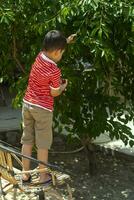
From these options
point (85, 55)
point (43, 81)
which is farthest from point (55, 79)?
point (85, 55)

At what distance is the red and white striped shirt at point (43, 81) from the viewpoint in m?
4.52

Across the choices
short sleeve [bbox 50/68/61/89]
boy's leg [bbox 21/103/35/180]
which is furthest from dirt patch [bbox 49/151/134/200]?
short sleeve [bbox 50/68/61/89]

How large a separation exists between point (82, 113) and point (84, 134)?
0.29 metres

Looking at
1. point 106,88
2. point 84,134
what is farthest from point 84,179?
point 106,88

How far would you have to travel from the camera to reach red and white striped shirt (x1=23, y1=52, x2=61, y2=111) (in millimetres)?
4520

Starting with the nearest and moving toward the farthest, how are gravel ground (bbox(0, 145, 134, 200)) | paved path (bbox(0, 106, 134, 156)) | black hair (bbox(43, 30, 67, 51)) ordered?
black hair (bbox(43, 30, 67, 51))
gravel ground (bbox(0, 145, 134, 200))
paved path (bbox(0, 106, 134, 156))

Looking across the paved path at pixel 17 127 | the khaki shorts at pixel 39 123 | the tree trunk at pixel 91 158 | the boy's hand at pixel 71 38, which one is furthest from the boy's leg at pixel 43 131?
the paved path at pixel 17 127

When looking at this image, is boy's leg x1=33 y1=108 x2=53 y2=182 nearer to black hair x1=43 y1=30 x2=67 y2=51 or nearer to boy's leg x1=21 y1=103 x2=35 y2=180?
boy's leg x1=21 y1=103 x2=35 y2=180

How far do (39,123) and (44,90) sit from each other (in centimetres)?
29

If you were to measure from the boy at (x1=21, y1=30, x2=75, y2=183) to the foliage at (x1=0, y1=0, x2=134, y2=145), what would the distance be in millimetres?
385

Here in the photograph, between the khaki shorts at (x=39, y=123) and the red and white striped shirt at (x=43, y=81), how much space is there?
2.0 inches

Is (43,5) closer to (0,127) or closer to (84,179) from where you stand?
(84,179)

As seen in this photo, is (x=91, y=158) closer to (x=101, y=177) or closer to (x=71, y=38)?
(x=101, y=177)

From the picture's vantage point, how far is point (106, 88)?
562 centimetres
